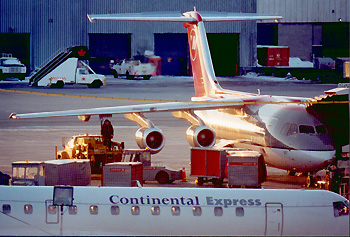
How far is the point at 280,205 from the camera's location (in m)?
20.8

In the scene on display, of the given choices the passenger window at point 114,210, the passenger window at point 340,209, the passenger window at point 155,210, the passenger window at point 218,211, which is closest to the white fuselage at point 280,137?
the passenger window at point 340,209

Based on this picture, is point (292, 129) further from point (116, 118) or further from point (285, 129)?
point (116, 118)

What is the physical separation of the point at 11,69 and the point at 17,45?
995 centimetres

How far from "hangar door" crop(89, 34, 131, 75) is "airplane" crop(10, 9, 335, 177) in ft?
215

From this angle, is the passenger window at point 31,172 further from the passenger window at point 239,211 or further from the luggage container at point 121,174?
the passenger window at point 239,211

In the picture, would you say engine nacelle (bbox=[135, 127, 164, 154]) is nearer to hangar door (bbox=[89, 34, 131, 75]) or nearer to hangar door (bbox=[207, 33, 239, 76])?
hangar door (bbox=[89, 34, 131, 75])

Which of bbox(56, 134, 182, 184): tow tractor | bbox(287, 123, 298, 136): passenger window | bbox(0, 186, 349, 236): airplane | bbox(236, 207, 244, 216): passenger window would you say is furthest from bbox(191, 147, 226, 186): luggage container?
bbox(236, 207, 244, 216): passenger window

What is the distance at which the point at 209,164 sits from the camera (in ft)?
100

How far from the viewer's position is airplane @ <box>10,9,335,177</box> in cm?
2984

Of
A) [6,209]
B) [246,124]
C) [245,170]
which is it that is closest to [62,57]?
[246,124]

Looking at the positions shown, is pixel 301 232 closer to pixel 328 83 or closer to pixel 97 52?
pixel 328 83

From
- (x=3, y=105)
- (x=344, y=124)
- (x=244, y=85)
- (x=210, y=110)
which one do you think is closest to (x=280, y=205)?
(x=344, y=124)

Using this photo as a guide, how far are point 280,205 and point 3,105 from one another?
49846 millimetres

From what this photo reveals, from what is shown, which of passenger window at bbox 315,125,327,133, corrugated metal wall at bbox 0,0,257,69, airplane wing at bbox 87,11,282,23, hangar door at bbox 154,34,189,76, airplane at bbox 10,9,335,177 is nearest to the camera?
airplane at bbox 10,9,335,177
